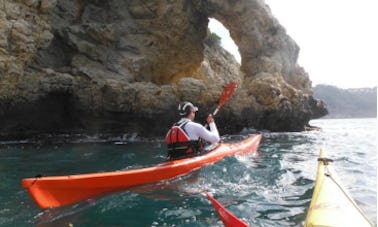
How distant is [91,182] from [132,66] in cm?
1323

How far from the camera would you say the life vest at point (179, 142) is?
6824mm

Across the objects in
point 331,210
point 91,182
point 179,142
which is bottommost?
point 91,182

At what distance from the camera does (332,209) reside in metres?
2.71

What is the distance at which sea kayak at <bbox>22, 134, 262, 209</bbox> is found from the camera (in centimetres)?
476

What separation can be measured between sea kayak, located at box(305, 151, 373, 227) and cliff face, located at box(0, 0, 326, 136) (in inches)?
486

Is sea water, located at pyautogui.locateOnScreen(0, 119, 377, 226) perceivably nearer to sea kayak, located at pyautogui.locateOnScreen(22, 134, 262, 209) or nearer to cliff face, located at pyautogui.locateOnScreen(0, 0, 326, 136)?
sea kayak, located at pyautogui.locateOnScreen(22, 134, 262, 209)

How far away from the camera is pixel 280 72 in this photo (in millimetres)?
21375

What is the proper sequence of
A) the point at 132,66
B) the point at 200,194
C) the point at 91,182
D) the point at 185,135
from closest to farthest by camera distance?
the point at 91,182 < the point at 200,194 < the point at 185,135 < the point at 132,66

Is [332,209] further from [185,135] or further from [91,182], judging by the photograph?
[185,135]

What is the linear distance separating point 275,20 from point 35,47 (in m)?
14.2

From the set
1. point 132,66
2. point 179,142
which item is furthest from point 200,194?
point 132,66

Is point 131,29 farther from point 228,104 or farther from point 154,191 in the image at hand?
point 154,191

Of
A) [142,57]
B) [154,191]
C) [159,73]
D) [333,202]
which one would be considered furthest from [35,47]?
[333,202]

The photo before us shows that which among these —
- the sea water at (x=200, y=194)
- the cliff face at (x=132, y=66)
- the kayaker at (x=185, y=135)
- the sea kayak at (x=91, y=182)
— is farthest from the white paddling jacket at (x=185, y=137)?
the cliff face at (x=132, y=66)
